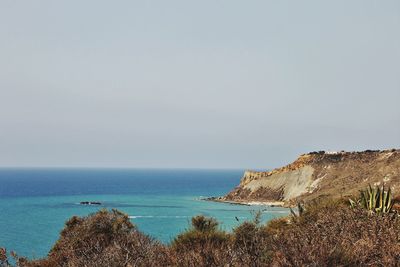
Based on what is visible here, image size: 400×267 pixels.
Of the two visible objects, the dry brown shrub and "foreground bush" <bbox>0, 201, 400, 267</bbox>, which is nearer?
the dry brown shrub

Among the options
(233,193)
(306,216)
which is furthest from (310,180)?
(306,216)

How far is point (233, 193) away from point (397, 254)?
10017 centimetres

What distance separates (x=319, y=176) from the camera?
313 feet

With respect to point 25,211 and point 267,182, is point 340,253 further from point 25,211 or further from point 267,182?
point 267,182

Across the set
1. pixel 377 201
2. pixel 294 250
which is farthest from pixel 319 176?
pixel 294 250

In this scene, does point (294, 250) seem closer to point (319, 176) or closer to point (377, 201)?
point (377, 201)

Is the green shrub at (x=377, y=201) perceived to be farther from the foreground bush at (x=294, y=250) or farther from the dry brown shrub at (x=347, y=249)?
the dry brown shrub at (x=347, y=249)

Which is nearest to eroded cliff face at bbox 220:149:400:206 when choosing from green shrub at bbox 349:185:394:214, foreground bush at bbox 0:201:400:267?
green shrub at bbox 349:185:394:214

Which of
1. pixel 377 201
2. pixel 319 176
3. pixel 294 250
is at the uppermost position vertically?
pixel 294 250

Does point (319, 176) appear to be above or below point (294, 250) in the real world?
below

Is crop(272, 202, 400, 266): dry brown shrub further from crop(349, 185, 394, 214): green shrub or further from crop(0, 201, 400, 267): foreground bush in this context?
crop(349, 185, 394, 214): green shrub

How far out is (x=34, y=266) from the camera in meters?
18.8

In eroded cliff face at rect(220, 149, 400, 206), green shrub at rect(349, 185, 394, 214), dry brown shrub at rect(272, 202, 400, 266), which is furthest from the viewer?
eroded cliff face at rect(220, 149, 400, 206)

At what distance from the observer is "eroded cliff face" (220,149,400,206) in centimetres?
8444
